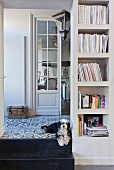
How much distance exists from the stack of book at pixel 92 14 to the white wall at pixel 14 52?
2713mm

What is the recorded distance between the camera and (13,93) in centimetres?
619

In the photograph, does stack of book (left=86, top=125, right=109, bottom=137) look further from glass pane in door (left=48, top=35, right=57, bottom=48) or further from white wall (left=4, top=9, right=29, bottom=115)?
glass pane in door (left=48, top=35, right=57, bottom=48)

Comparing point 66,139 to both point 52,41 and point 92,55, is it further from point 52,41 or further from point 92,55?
point 52,41

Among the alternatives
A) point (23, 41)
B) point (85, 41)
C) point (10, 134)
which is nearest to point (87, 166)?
point (10, 134)

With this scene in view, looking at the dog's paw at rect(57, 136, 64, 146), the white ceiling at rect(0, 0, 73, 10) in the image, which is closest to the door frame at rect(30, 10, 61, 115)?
the white ceiling at rect(0, 0, 73, 10)

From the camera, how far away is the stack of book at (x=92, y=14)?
3.63 meters

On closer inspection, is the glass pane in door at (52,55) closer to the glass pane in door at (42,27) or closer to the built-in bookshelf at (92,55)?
the glass pane in door at (42,27)

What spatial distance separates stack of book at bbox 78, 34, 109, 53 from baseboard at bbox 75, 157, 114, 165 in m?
1.55

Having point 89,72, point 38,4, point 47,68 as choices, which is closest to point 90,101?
point 89,72

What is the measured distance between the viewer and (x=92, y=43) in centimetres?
365

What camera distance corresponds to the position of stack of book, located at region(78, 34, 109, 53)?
3.64m

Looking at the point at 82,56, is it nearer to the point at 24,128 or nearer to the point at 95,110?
the point at 95,110

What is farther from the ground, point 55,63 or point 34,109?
point 55,63

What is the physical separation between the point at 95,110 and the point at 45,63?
2835 mm
